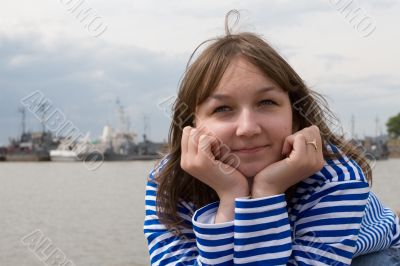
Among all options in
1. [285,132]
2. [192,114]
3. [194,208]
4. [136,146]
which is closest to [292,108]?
[285,132]

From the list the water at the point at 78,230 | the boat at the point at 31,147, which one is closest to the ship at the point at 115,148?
the boat at the point at 31,147

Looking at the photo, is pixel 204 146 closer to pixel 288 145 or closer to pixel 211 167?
pixel 211 167

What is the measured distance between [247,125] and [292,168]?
0.21 m

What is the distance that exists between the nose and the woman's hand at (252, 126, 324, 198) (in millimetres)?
131

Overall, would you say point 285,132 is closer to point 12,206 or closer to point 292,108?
Answer: point 292,108

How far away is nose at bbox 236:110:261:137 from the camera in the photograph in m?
1.78

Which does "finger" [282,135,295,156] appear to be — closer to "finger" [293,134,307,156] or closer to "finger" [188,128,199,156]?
"finger" [293,134,307,156]

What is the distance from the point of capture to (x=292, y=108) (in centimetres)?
210

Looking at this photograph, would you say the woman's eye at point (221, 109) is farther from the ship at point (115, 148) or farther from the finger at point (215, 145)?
the ship at point (115, 148)

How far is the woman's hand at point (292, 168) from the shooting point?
179 centimetres

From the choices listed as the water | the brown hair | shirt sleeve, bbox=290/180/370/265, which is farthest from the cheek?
the water

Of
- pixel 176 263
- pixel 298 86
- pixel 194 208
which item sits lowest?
pixel 176 263

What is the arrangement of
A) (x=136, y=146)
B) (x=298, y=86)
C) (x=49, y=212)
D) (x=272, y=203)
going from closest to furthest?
1. (x=272, y=203)
2. (x=298, y=86)
3. (x=49, y=212)
4. (x=136, y=146)

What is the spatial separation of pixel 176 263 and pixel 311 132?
2.09 feet
